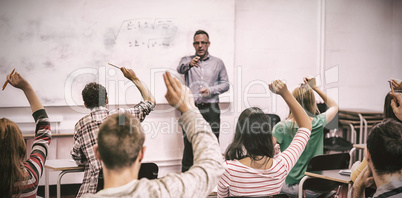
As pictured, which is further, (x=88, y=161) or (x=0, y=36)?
(x=0, y=36)

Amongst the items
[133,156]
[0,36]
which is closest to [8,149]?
[133,156]

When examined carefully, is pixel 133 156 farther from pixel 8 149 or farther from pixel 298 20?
pixel 298 20

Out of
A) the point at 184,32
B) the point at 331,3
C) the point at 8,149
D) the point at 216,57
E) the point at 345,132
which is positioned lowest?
the point at 345,132

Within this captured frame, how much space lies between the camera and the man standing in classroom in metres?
4.67

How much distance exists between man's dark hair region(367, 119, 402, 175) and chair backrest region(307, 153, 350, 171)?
118 centimetres

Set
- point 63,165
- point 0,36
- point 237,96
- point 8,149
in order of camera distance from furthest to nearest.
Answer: point 237,96, point 0,36, point 63,165, point 8,149

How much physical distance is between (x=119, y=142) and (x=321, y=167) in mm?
2056

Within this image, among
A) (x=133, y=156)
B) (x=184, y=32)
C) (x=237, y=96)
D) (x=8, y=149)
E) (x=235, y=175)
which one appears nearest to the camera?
(x=133, y=156)

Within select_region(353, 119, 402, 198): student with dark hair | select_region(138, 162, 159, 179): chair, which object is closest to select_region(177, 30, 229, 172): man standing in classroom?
select_region(138, 162, 159, 179): chair

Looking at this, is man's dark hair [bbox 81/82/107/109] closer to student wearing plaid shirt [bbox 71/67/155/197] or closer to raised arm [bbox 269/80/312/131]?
student wearing plaid shirt [bbox 71/67/155/197]

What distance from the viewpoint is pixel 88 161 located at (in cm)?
260

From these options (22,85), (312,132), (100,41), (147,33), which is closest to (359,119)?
(312,132)

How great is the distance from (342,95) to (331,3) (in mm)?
1355

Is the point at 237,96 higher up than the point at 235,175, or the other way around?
the point at 237,96
